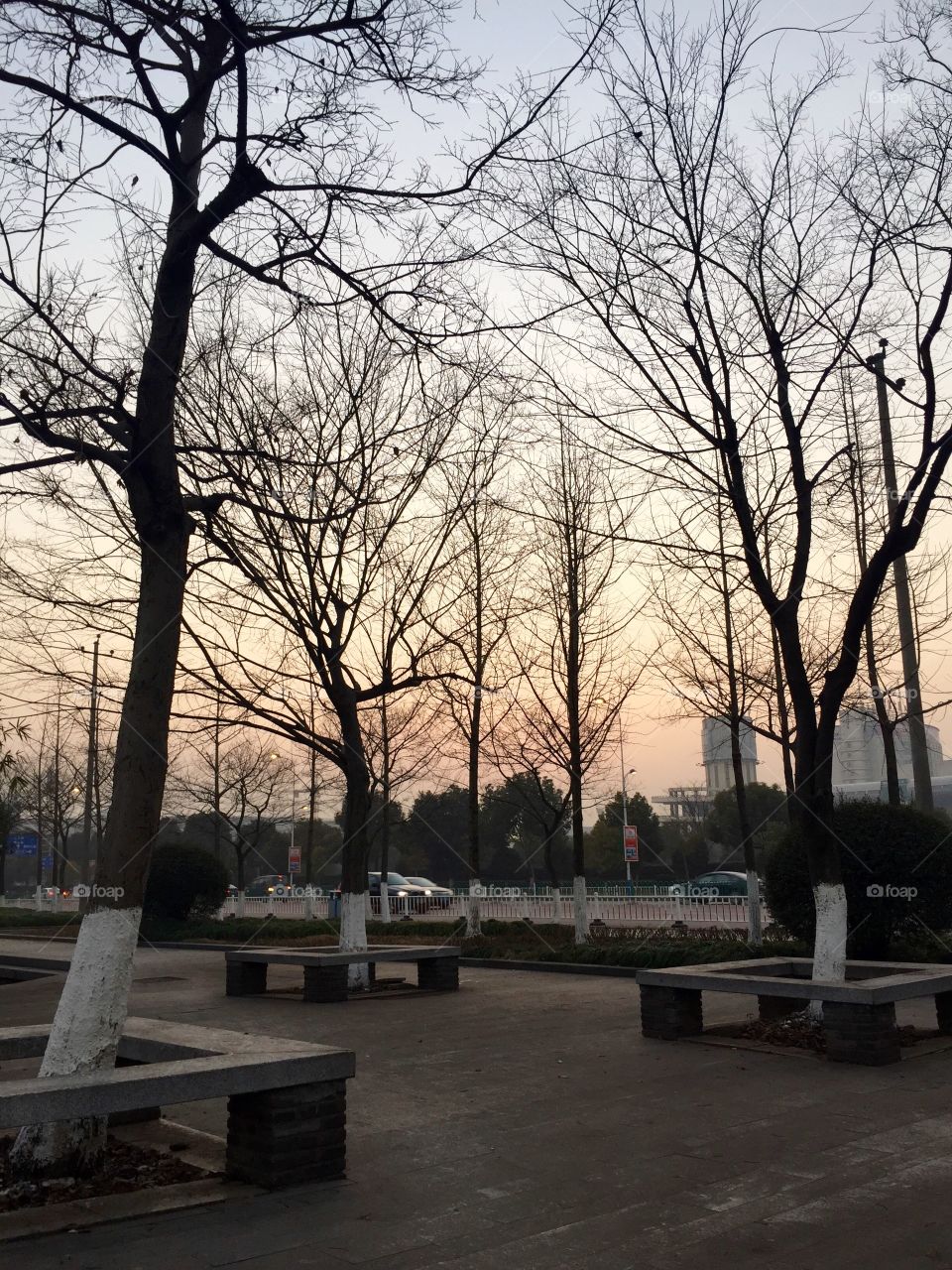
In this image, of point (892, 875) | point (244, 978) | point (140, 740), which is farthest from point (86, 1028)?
point (892, 875)

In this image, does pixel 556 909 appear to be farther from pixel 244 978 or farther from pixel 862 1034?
pixel 862 1034

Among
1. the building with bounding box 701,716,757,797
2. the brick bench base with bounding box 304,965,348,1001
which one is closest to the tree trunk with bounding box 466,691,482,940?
the building with bounding box 701,716,757,797

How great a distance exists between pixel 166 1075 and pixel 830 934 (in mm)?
5998

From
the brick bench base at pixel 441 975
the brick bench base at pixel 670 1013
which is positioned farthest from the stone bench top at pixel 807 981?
the brick bench base at pixel 441 975

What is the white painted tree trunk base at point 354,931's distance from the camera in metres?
13.6

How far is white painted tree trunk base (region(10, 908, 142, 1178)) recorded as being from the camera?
5.39m

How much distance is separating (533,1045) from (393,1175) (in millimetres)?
4171

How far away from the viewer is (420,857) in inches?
2408

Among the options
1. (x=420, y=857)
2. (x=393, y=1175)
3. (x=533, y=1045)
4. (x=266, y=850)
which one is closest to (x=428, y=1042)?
(x=533, y=1045)

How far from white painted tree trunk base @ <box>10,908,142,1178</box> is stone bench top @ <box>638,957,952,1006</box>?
17.7 feet

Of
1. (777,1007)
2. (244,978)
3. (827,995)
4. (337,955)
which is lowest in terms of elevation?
(777,1007)

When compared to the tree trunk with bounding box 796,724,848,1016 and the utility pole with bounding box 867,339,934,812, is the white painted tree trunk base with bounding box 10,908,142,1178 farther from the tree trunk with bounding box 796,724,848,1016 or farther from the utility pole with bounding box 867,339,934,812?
the utility pole with bounding box 867,339,934,812

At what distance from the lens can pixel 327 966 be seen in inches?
512

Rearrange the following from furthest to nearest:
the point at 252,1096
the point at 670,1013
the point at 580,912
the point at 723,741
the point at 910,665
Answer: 1. the point at 723,741
2. the point at 580,912
3. the point at 910,665
4. the point at 670,1013
5. the point at 252,1096
